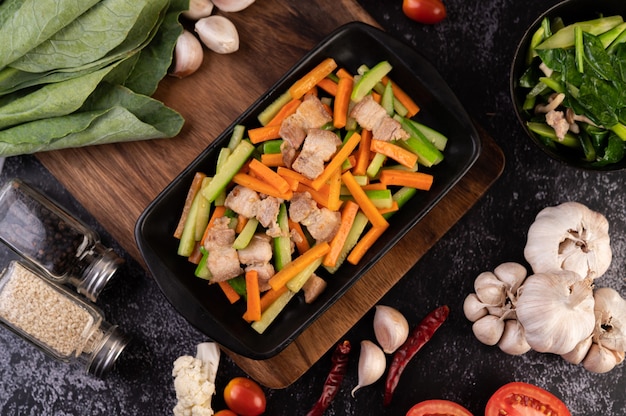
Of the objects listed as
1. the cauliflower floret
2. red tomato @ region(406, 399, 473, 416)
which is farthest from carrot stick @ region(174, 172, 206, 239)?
red tomato @ region(406, 399, 473, 416)

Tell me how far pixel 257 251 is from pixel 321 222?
280 mm

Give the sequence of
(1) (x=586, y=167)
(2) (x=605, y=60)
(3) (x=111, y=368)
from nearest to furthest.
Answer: (2) (x=605, y=60) < (1) (x=586, y=167) < (3) (x=111, y=368)

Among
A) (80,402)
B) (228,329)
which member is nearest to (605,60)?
(228,329)

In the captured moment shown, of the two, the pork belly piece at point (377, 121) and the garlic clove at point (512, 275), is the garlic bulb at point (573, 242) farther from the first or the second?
the pork belly piece at point (377, 121)

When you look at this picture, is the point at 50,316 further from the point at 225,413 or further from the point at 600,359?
the point at 600,359

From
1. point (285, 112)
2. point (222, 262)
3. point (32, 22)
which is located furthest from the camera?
point (285, 112)

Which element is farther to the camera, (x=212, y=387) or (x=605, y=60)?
(x=212, y=387)

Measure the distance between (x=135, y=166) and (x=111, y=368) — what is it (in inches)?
35.5

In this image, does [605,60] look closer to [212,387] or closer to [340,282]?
[340,282]

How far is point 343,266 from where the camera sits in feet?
8.48

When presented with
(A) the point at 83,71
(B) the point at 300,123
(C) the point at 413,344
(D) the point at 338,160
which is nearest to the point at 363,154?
(D) the point at 338,160

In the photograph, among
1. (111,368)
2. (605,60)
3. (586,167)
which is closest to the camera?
(605,60)

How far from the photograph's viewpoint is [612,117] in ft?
7.88

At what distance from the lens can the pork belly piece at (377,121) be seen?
8.09 ft
